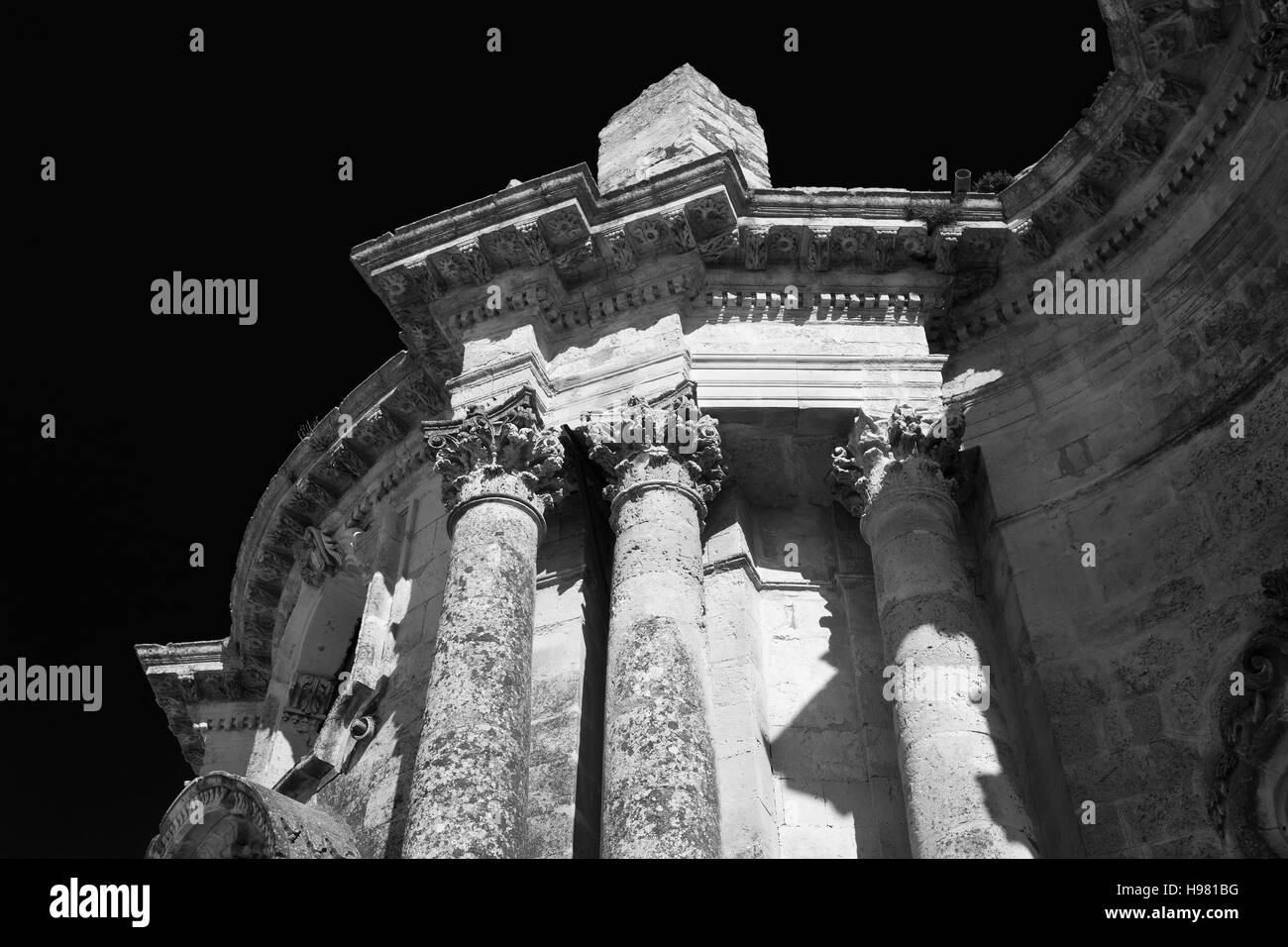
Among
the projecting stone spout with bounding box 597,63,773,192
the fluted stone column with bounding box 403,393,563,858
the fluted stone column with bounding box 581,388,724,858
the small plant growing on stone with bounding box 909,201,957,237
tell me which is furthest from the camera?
the projecting stone spout with bounding box 597,63,773,192

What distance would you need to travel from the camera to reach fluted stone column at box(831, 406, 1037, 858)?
9148 millimetres

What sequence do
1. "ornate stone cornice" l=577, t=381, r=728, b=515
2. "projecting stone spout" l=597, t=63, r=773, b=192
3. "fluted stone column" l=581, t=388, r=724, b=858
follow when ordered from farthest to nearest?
"projecting stone spout" l=597, t=63, r=773, b=192
"ornate stone cornice" l=577, t=381, r=728, b=515
"fluted stone column" l=581, t=388, r=724, b=858

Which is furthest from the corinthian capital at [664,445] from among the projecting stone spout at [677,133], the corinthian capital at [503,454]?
the projecting stone spout at [677,133]

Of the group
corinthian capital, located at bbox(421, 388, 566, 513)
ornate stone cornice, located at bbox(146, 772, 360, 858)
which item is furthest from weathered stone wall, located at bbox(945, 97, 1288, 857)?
ornate stone cornice, located at bbox(146, 772, 360, 858)

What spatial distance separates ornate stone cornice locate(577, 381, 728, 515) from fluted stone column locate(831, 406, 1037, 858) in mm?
1239

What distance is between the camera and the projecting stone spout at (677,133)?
16203 millimetres

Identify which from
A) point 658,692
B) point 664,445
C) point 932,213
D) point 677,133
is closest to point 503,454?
point 664,445

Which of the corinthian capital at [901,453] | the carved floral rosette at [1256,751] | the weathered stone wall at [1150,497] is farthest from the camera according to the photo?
the corinthian capital at [901,453]

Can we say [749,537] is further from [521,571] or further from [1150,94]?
[1150,94]

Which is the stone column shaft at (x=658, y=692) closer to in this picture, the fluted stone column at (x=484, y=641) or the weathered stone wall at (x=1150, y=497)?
the fluted stone column at (x=484, y=641)

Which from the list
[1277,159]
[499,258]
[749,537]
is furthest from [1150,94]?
[499,258]

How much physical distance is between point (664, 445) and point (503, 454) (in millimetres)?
1516

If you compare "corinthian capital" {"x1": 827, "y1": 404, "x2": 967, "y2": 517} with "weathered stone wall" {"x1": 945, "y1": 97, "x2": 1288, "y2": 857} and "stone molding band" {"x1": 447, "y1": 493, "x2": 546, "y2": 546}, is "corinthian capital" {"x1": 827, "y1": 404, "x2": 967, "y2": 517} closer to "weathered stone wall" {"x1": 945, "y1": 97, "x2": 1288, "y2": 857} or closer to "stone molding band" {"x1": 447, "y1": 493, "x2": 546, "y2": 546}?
"weathered stone wall" {"x1": 945, "y1": 97, "x2": 1288, "y2": 857}

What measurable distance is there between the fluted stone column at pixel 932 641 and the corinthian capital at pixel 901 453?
0.04ft
